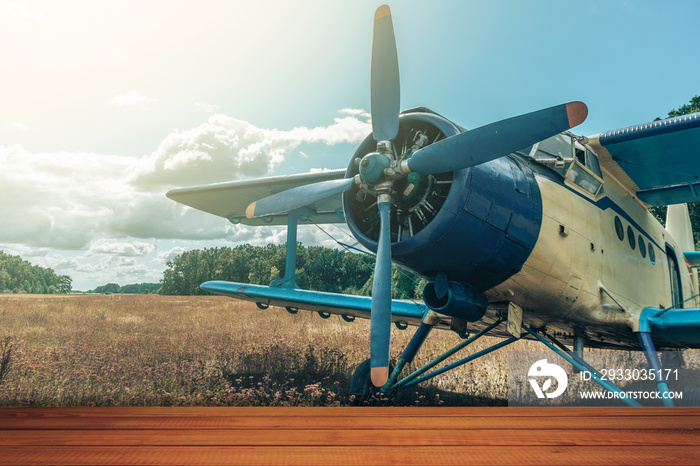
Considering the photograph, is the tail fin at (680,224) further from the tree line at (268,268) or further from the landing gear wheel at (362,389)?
the tree line at (268,268)

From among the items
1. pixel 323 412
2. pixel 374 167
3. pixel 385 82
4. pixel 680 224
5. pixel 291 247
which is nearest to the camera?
pixel 323 412

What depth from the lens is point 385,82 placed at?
3473 mm

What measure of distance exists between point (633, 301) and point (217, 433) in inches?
187

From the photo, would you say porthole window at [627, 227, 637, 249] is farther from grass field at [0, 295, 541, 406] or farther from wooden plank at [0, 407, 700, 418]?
wooden plank at [0, 407, 700, 418]

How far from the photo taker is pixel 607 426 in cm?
134

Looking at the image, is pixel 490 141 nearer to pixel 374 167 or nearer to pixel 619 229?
pixel 374 167

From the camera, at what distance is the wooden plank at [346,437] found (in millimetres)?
1129

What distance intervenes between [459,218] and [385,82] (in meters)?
1.30

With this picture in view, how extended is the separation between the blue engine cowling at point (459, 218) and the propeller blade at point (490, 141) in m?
0.18

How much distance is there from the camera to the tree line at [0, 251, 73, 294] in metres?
10.9

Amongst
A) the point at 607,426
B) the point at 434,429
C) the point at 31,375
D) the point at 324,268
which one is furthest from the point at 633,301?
the point at 324,268

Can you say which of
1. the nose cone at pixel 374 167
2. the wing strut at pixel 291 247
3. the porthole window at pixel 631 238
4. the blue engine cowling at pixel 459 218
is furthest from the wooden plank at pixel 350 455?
the wing strut at pixel 291 247

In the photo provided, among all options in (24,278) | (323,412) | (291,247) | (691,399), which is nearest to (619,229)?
(691,399)

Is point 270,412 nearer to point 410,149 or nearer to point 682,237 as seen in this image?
point 410,149
